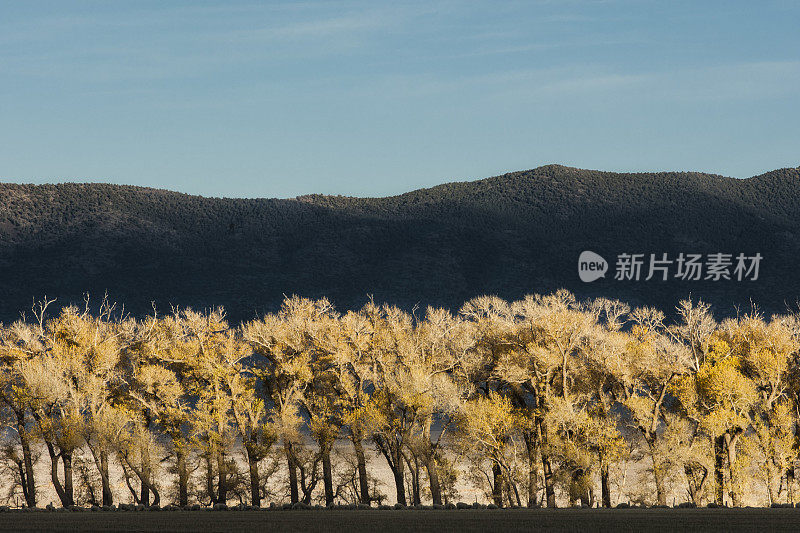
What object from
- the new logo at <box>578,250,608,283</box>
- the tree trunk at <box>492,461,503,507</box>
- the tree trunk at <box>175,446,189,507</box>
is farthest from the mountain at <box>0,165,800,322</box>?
the tree trunk at <box>492,461,503,507</box>

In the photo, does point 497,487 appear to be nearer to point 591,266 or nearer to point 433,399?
point 433,399

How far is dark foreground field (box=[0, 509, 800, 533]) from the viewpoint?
4338cm

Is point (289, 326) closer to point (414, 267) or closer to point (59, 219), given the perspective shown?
point (414, 267)

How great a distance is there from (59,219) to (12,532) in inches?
6033

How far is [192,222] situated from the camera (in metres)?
198

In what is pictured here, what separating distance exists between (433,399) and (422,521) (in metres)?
16.7

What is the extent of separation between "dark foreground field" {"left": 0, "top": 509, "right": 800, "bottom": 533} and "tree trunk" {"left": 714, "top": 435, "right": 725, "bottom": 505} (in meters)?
9.20

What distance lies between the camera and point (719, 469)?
6256 cm

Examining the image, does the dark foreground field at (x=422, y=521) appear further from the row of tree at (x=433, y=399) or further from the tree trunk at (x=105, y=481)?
the row of tree at (x=433, y=399)

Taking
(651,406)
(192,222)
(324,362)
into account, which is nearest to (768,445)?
(651,406)

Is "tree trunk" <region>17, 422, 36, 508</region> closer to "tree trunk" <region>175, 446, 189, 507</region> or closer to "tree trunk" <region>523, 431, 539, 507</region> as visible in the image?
"tree trunk" <region>175, 446, 189, 507</region>

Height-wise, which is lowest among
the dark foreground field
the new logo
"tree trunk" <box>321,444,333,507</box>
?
the dark foreground field

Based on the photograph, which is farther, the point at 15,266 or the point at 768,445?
the point at 15,266

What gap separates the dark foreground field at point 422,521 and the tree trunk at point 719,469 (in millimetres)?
9203
